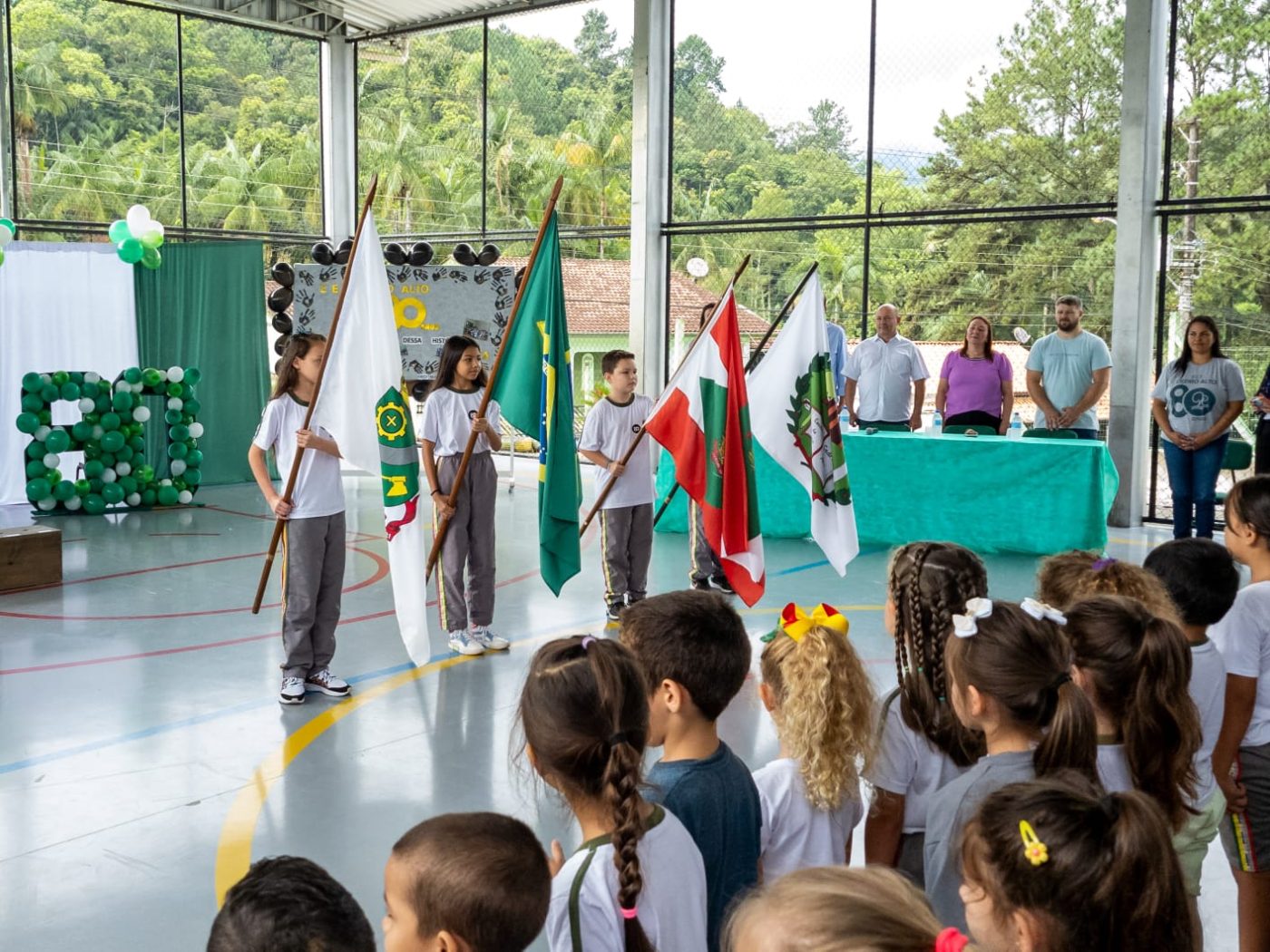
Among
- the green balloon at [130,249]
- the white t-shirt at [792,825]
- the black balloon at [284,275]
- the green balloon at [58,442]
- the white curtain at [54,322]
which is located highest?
the green balloon at [130,249]

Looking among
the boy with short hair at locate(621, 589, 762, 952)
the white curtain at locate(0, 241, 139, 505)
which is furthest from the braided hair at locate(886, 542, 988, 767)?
the white curtain at locate(0, 241, 139, 505)

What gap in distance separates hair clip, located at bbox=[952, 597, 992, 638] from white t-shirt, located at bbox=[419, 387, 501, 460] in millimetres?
4401

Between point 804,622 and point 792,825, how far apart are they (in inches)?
15.9

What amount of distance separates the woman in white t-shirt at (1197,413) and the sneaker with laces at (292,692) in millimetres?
6086

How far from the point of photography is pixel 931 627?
281cm

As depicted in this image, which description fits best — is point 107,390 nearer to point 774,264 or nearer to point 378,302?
point 378,302

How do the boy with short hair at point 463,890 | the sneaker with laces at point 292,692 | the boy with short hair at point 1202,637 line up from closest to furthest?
1. the boy with short hair at point 463,890
2. the boy with short hair at point 1202,637
3. the sneaker with laces at point 292,692

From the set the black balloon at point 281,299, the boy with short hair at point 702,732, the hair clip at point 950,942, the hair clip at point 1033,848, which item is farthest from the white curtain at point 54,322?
the hair clip at point 950,942

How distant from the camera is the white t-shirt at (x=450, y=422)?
6582 millimetres

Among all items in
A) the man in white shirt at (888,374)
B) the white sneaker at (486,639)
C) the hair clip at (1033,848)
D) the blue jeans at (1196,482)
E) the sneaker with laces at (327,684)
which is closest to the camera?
the hair clip at (1033,848)

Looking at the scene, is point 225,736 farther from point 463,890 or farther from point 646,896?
point 463,890

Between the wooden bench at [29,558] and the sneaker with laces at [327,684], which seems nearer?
the sneaker with laces at [327,684]

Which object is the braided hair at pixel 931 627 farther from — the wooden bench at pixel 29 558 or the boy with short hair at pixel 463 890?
the wooden bench at pixel 29 558

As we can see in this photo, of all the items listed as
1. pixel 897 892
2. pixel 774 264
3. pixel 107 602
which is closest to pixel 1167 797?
pixel 897 892
